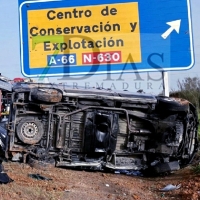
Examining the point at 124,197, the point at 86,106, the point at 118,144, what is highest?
the point at 86,106

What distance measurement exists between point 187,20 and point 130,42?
1.00m

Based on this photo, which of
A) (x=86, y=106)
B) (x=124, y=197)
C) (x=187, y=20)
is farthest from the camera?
(x=187, y=20)

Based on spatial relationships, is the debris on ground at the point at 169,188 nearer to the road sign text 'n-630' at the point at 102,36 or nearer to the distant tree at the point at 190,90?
the road sign text 'n-630' at the point at 102,36

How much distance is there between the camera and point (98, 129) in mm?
7105

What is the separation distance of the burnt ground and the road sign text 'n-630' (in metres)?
1.86

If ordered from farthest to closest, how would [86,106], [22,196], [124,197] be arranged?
[86,106] → [124,197] → [22,196]

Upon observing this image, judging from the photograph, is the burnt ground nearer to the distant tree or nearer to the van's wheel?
the van's wheel

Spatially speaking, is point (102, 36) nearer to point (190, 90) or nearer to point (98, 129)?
point (98, 129)

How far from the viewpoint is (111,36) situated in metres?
8.20

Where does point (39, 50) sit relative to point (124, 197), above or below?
above

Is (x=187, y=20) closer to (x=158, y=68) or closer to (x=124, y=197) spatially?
(x=158, y=68)

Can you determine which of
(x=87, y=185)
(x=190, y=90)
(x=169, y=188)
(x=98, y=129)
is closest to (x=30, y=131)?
(x=98, y=129)

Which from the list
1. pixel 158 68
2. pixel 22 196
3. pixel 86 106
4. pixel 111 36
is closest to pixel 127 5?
pixel 111 36

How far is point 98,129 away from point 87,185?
130 centimetres
